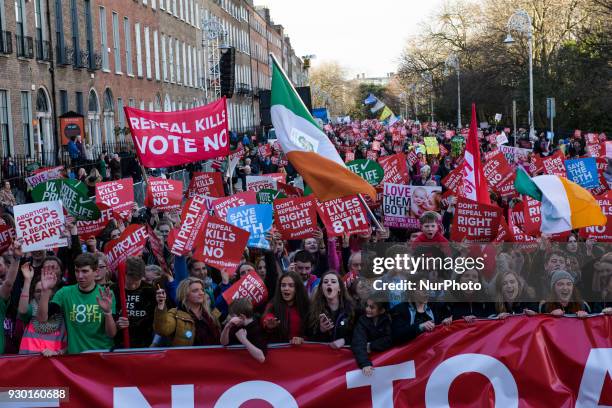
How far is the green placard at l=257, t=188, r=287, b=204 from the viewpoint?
46.7 ft

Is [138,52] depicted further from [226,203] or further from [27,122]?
[226,203]

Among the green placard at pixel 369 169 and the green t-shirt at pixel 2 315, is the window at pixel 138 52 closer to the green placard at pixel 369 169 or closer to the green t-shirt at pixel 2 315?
the green placard at pixel 369 169

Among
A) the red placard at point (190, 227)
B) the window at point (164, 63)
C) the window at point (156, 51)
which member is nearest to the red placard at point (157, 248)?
the red placard at point (190, 227)

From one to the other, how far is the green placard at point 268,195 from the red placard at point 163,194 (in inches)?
44.5

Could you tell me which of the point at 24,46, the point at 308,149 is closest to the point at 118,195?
the point at 308,149

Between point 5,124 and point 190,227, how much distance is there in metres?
20.4

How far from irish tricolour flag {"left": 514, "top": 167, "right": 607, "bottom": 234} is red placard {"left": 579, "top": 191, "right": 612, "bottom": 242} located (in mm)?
379

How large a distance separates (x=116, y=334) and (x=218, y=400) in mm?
961

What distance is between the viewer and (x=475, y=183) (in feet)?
37.1

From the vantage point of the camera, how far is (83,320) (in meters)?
7.37

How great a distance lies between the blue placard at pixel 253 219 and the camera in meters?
11.0

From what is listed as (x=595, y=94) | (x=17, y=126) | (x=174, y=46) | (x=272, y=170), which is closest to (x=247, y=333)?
(x=272, y=170)

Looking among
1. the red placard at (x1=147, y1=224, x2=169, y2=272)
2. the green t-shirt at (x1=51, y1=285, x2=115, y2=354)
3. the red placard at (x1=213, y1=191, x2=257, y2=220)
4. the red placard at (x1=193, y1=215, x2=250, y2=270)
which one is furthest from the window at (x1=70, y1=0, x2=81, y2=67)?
the green t-shirt at (x1=51, y1=285, x2=115, y2=354)

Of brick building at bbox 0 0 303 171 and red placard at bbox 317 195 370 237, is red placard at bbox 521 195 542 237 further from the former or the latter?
brick building at bbox 0 0 303 171
